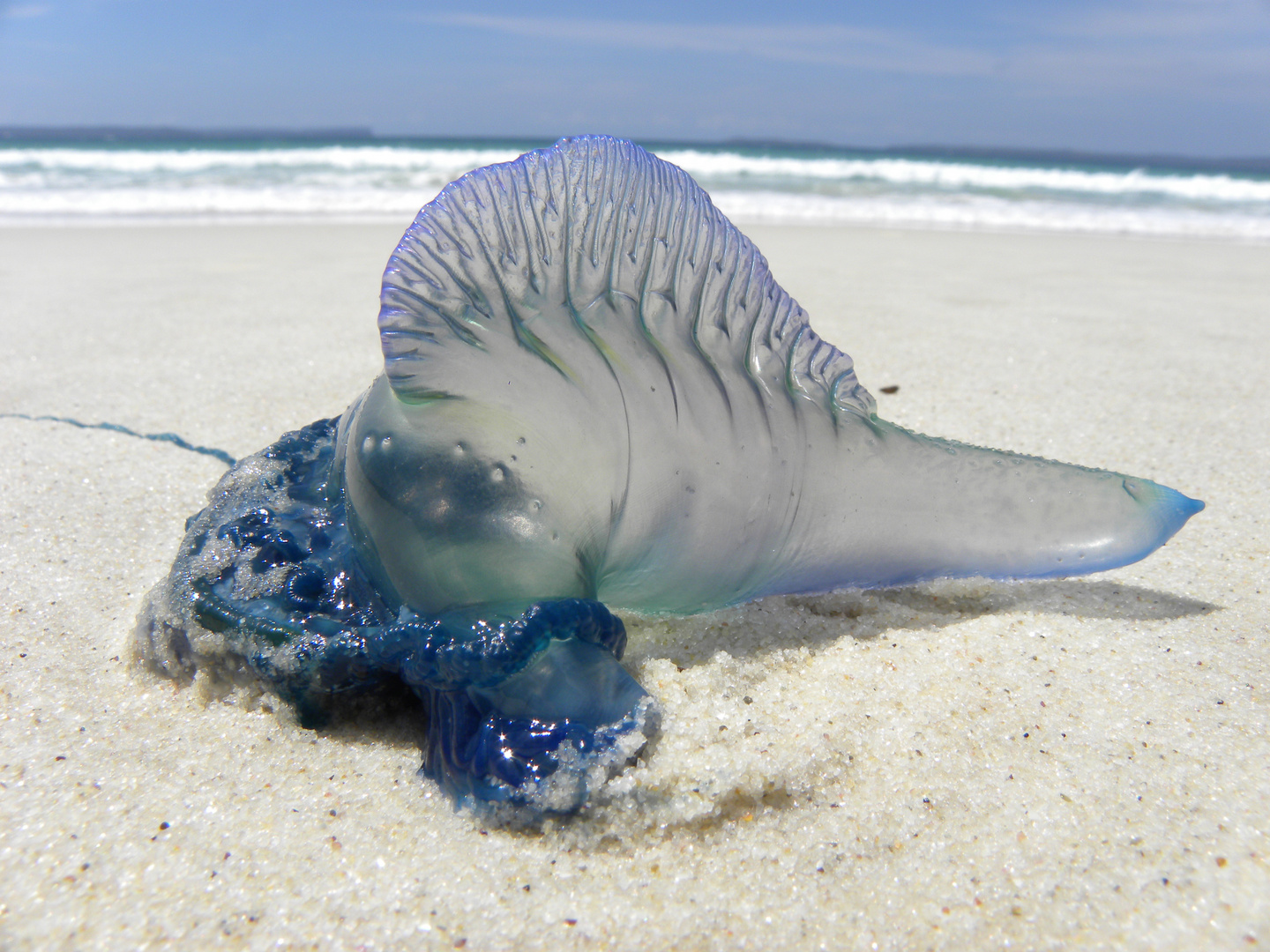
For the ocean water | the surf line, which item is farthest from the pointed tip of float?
the ocean water

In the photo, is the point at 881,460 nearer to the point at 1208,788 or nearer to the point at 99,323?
the point at 1208,788

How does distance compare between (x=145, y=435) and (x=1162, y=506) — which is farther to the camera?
(x=145, y=435)

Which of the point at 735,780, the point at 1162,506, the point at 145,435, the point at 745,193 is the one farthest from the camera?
the point at 745,193

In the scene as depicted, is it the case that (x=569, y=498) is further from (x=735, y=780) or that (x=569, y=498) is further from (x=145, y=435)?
(x=145, y=435)

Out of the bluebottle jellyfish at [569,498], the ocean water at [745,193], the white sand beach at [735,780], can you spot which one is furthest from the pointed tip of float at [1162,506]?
the ocean water at [745,193]

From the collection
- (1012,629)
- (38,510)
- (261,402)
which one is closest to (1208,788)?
(1012,629)

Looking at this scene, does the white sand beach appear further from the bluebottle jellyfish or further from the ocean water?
the ocean water

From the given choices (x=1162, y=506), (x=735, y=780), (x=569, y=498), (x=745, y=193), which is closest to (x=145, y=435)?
(x=569, y=498)
